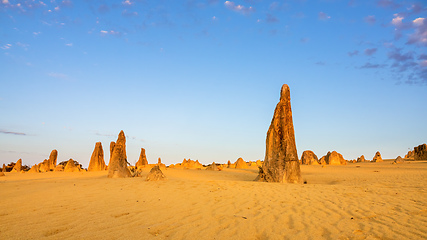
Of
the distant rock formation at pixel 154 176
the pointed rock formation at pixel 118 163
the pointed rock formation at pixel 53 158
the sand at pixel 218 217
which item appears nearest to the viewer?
the sand at pixel 218 217

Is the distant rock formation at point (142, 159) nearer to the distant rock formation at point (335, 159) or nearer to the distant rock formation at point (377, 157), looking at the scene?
the distant rock formation at point (335, 159)

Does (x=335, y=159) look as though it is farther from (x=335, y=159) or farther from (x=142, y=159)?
(x=142, y=159)

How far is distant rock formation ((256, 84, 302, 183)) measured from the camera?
45.7 ft

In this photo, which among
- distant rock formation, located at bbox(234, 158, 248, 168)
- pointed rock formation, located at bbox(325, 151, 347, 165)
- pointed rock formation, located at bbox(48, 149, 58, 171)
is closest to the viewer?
distant rock formation, located at bbox(234, 158, 248, 168)

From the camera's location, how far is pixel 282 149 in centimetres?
1427

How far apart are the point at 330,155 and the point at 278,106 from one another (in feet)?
98.1

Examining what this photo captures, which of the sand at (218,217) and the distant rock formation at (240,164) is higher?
the distant rock formation at (240,164)

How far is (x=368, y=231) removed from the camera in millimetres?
A: 4781

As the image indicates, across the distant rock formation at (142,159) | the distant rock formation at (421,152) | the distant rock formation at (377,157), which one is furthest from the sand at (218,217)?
the distant rock formation at (377,157)

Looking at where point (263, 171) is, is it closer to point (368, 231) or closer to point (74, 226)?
point (368, 231)

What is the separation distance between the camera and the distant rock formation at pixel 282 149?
13938 mm

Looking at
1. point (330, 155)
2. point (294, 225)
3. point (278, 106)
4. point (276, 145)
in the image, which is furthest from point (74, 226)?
point (330, 155)

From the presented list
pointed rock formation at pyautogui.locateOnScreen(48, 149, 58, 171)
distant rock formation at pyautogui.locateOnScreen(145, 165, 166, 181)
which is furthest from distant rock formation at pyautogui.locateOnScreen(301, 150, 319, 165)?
pointed rock formation at pyautogui.locateOnScreen(48, 149, 58, 171)

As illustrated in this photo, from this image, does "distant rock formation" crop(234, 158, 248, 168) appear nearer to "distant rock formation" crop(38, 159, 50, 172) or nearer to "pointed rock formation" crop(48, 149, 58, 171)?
"distant rock formation" crop(38, 159, 50, 172)
